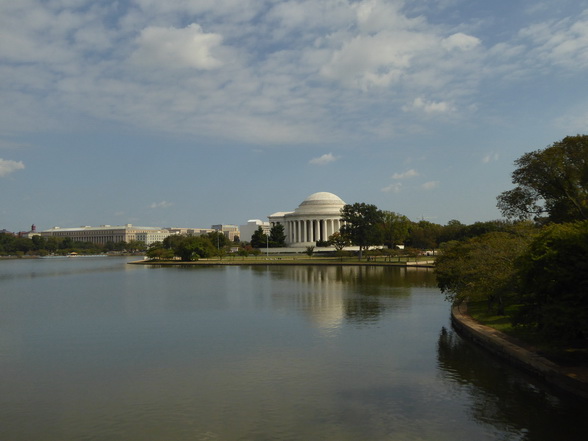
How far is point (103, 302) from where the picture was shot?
31688 mm

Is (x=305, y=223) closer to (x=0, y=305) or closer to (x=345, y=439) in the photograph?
(x=0, y=305)

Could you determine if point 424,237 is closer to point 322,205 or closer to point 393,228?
point 393,228

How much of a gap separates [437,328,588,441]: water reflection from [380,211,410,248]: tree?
257 ft

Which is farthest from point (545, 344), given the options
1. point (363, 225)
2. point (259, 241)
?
point (259, 241)

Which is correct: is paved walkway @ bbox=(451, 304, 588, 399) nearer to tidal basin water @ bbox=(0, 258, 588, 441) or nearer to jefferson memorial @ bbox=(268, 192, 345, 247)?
tidal basin water @ bbox=(0, 258, 588, 441)

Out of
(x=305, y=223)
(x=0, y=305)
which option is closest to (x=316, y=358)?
(x=0, y=305)

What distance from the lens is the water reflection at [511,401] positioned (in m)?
11.0

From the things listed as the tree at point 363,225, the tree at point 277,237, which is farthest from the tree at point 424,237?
the tree at point 277,237

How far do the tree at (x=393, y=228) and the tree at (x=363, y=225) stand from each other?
10.1 meters

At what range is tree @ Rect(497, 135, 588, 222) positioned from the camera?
98.4 feet

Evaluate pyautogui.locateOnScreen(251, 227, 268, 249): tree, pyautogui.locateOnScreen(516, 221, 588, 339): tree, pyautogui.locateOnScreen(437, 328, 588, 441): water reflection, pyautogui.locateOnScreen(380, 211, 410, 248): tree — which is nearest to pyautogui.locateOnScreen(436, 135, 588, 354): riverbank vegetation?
pyautogui.locateOnScreen(516, 221, 588, 339): tree

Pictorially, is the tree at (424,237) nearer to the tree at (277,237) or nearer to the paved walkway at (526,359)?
the tree at (277,237)

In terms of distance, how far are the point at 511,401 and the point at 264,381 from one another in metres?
6.04

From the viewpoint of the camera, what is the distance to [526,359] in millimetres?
14555
